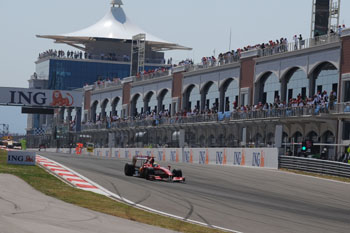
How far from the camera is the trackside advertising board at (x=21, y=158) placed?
92.8 feet

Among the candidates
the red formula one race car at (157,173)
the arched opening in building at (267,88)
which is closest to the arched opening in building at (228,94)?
the arched opening in building at (267,88)

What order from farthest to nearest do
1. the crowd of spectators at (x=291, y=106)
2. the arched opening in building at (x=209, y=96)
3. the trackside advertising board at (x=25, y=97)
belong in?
the arched opening in building at (x=209, y=96) → the trackside advertising board at (x=25, y=97) → the crowd of spectators at (x=291, y=106)

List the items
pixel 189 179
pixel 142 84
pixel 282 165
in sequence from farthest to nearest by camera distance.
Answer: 1. pixel 142 84
2. pixel 282 165
3. pixel 189 179

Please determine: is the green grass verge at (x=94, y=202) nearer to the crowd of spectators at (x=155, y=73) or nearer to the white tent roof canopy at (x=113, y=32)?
the crowd of spectators at (x=155, y=73)

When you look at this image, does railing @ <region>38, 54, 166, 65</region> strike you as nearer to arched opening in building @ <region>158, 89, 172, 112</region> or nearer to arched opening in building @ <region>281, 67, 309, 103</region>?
arched opening in building @ <region>158, 89, 172, 112</region>

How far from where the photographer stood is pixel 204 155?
153 ft

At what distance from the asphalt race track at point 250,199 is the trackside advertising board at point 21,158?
3.17 m

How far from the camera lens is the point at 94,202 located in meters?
17.7

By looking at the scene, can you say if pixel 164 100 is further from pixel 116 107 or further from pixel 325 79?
pixel 325 79

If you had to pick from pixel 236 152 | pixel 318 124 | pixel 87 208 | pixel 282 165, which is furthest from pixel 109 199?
pixel 318 124

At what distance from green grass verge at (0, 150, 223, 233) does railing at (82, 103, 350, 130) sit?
69.0 feet

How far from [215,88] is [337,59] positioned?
18.0m

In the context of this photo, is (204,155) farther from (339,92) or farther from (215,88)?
(215,88)

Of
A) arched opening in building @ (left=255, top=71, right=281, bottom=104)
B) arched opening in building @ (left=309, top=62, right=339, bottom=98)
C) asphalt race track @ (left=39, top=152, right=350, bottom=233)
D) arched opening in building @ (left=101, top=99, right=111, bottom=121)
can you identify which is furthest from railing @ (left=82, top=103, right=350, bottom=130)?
arched opening in building @ (left=101, top=99, right=111, bottom=121)
